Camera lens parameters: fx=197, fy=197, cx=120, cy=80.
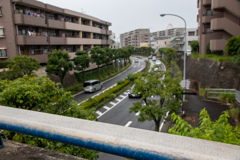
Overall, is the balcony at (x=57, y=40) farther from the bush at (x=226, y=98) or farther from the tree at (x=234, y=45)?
the bush at (x=226, y=98)

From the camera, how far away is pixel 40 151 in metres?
1.70

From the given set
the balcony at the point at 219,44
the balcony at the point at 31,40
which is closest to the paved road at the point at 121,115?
the balcony at the point at 31,40

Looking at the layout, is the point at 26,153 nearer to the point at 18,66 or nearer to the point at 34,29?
the point at 18,66

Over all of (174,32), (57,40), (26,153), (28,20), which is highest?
(174,32)

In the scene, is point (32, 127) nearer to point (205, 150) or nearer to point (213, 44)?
point (205, 150)

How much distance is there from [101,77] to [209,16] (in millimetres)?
22135

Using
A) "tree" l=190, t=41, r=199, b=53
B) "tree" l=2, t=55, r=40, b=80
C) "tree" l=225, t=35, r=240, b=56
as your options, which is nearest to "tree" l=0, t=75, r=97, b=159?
"tree" l=2, t=55, r=40, b=80

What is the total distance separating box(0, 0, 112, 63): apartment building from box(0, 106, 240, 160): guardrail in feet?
87.2

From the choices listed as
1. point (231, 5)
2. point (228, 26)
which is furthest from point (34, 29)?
point (231, 5)

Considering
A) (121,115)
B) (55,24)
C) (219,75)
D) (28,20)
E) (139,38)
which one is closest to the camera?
(121,115)

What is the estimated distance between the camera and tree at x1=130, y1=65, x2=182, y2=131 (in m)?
12.5

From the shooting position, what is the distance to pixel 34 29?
27906 millimetres

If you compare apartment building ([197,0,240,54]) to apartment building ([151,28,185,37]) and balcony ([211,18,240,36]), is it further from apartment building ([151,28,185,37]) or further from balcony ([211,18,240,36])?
apartment building ([151,28,185,37])

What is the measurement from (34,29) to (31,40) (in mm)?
2886
